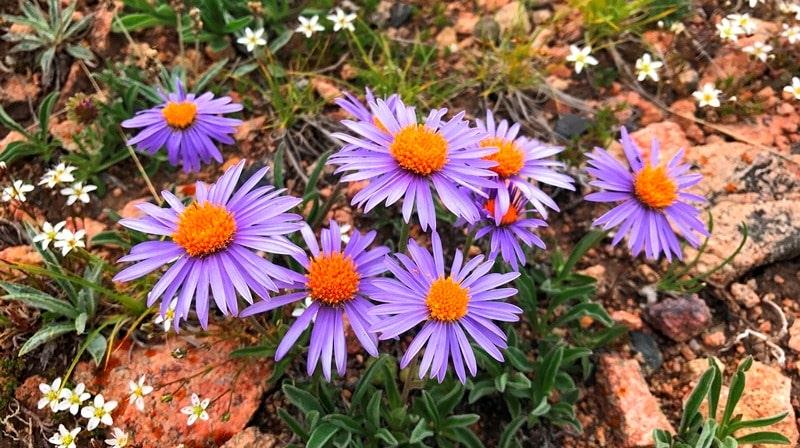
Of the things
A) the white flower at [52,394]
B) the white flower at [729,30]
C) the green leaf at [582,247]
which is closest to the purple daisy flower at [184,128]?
the white flower at [52,394]

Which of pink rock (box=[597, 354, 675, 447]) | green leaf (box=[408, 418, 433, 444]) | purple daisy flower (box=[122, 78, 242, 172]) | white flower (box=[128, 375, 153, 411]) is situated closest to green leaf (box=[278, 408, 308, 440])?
green leaf (box=[408, 418, 433, 444])

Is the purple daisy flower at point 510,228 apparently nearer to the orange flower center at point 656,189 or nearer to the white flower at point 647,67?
the orange flower center at point 656,189

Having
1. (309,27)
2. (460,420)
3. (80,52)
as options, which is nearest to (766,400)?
(460,420)

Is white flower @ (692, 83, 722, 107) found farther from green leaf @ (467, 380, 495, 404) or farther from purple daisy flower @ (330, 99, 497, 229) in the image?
green leaf @ (467, 380, 495, 404)

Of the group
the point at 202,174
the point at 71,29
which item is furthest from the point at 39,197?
the point at 71,29

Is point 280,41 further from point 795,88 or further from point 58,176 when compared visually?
point 795,88

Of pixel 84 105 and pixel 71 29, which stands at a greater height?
pixel 71 29

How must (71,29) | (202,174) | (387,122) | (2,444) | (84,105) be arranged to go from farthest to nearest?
(71,29)
(202,174)
(84,105)
(2,444)
(387,122)

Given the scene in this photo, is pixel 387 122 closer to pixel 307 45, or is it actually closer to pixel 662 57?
pixel 307 45
